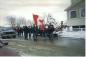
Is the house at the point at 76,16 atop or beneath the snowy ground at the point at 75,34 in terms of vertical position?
→ atop

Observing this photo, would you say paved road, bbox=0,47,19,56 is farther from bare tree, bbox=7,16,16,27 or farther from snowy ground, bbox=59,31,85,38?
snowy ground, bbox=59,31,85,38

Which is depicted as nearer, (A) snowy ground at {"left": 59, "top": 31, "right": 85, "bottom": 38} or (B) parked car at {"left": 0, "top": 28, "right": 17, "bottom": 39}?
(A) snowy ground at {"left": 59, "top": 31, "right": 85, "bottom": 38}

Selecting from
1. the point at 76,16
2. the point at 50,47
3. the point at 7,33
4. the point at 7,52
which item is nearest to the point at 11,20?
the point at 7,33

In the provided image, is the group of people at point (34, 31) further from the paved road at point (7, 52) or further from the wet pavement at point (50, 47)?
the paved road at point (7, 52)

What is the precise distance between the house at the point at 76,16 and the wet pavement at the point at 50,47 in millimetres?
195

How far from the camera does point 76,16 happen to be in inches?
116

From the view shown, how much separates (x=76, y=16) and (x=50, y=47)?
0.66 m

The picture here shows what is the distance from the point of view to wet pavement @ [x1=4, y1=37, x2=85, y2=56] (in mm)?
2947

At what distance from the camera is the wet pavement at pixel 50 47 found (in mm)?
2947

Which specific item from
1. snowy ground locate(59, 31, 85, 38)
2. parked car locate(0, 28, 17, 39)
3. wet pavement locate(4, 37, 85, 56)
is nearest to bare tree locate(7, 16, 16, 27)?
parked car locate(0, 28, 17, 39)

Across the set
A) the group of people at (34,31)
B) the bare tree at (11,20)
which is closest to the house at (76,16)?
the group of people at (34,31)

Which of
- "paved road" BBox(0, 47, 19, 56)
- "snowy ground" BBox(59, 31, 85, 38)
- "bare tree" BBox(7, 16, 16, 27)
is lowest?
"paved road" BBox(0, 47, 19, 56)

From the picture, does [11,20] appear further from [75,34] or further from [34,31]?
[75,34]

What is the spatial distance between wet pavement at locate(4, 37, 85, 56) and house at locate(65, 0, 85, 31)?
0.64 ft
